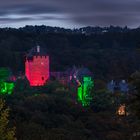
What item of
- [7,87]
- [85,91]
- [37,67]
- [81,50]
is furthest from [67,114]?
[81,50]

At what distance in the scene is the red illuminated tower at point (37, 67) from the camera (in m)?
50.5

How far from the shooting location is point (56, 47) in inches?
3211

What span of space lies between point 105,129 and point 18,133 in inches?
491

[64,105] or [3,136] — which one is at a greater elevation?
[3,136]

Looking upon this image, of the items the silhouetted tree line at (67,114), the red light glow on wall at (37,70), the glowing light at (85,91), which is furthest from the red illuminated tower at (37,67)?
the silhouetted tree line at (67,114)

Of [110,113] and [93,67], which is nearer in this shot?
[110,113]

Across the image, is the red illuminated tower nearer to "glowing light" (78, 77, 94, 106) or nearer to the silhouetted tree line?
"glowing light" (78, 77, 94, 106)

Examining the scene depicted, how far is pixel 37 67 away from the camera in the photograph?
52.6m

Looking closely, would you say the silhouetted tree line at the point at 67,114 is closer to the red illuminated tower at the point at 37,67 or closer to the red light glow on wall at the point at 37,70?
the red light glow on wall at the point at 37,70

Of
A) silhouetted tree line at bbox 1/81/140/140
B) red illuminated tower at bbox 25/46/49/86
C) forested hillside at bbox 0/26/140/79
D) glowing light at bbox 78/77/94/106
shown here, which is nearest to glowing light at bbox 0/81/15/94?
silhouetted tree line at bbox 1/81/140/140

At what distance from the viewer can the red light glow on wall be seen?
50.4 m

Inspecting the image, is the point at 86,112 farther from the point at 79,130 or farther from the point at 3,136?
the point at 3,136

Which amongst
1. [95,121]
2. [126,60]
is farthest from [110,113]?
[126,60]

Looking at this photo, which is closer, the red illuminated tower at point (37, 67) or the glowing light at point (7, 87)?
the glowing light at point (7, 87)
